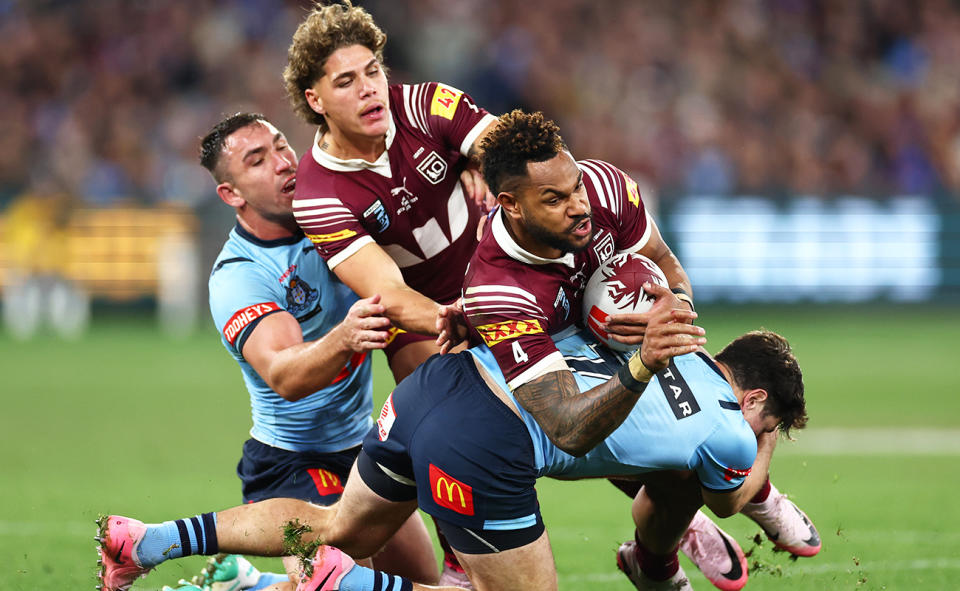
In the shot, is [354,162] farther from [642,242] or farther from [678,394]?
[678,394]

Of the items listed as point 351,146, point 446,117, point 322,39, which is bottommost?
point 351,146

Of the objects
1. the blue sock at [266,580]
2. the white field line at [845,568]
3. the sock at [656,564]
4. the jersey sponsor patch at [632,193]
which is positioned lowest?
the white field line at [845,568]

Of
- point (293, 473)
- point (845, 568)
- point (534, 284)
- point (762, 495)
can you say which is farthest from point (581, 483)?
point (534, 284)

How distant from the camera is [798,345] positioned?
16.7 meters

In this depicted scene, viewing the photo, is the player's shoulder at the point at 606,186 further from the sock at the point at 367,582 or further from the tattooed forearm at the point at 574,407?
the sock at the point at 367,582

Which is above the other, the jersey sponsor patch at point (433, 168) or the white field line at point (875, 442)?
the jersey sponsor patch at point (433, 168)

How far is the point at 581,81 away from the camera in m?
21.0

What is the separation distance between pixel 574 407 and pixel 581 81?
1666 centimetres

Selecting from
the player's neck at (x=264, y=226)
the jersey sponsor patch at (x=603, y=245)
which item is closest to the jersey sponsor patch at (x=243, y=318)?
the player's neck at (x=264, y=226)

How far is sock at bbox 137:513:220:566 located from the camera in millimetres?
5660

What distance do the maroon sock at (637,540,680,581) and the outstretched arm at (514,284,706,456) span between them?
1390 millimetres

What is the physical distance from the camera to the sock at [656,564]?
6074 millimetres

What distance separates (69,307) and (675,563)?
15.3 meters

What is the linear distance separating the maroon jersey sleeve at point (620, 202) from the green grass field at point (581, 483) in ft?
6.29
